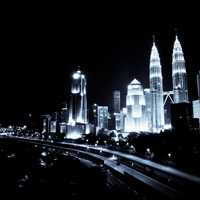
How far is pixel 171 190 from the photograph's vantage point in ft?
76.7

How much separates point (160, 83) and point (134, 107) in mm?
19962

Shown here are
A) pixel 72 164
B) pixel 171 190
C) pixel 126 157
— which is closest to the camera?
pixel 171 190

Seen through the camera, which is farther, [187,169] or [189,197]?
[187,169]

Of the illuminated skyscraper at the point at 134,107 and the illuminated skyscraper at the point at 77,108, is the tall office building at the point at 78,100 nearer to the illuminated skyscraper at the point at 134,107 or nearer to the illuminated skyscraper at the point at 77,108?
the illuminated skyscraper at the point at 77,108

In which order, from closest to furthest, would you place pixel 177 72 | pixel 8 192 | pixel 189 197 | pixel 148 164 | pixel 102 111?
1. pixel 189 197
2. pixel 8 192
3. pixel 148 164
4. pixel 177 72
5. pixel 102 111

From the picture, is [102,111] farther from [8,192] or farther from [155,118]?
[8,192]

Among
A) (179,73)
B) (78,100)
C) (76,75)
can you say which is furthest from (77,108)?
(179,73)

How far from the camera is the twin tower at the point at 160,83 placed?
143 m

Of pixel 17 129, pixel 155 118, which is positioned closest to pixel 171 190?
pixel 155 118

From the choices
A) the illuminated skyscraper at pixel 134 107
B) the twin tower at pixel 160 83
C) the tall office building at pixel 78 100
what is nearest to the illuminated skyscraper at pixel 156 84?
the twin tower at pixel 160 83

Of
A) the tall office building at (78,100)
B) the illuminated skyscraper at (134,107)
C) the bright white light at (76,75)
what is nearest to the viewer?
the tall office building at (78,100)

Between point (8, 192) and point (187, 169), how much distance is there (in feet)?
56.4

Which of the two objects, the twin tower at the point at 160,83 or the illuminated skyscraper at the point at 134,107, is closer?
the twin tower at the point at 160,83

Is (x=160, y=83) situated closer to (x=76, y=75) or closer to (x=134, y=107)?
(x=134, y=107)
